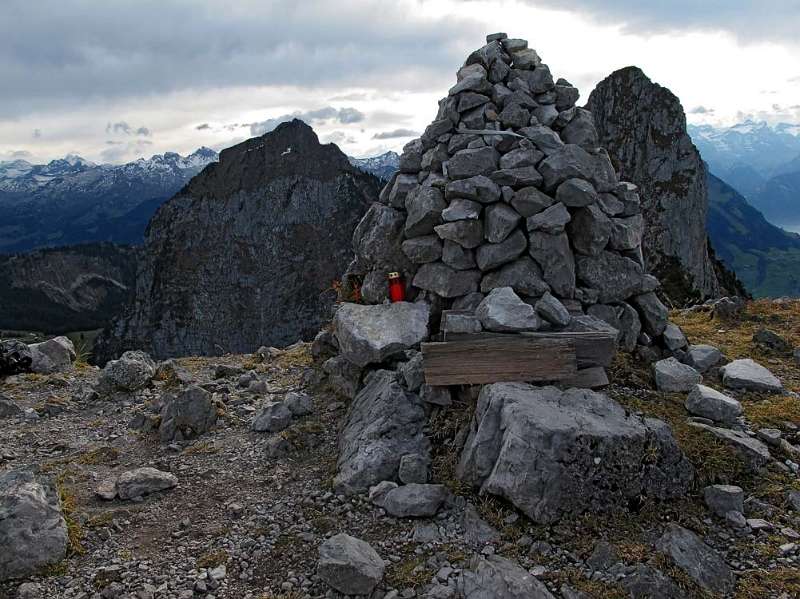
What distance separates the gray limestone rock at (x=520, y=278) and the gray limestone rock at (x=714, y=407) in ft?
9.58

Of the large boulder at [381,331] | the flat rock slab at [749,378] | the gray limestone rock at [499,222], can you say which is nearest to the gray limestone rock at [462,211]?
the gray limestone rock at [499,222]

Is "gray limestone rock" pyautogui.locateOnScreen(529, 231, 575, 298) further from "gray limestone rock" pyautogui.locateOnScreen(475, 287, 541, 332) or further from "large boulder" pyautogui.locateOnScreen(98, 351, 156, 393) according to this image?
"large boulder" pyautogui.locateOnScreen(98, 351, 156, 393)

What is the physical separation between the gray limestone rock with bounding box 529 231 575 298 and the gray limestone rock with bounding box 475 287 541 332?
1.08 m

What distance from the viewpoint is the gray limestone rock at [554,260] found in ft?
33.3

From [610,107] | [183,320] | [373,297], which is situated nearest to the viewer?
[373,297]

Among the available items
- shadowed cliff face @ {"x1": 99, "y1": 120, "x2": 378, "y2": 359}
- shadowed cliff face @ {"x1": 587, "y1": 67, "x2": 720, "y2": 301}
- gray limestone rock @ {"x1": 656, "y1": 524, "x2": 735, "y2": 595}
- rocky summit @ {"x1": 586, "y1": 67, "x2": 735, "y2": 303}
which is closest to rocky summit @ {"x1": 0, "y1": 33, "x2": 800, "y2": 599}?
gray limestone rock @ {"x1": 656, "y1": 524, "x2": 735, "y2": 595}

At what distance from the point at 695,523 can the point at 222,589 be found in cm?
565

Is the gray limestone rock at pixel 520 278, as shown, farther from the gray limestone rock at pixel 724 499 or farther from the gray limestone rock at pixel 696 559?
the gray limestone rock at pixel 696 559

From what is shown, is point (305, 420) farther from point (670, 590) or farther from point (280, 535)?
point (670, 590)

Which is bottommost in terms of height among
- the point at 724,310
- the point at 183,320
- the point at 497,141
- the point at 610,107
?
the point at 183,320

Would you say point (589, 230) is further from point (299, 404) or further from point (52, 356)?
point (52, 356)

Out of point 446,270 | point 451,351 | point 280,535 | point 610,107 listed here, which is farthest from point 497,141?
point 610,107

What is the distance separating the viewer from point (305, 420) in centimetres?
1087

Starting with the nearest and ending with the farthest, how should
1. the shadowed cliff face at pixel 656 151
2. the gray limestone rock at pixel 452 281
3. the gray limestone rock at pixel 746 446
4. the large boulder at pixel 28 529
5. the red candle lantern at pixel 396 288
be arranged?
the large boulder at pixel 28 529 < the gray limestone rock at pixel 746 446 < the gray limestone rock at pixel 452 281 < the red candle lantern at pixel 396 288 < the shadowed cliff face at pixel 656 151
